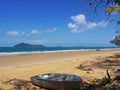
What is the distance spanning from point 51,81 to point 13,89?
1.48 meters

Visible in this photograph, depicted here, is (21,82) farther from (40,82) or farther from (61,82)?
(61,82)

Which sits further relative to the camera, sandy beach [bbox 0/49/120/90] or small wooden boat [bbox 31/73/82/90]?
sandy beach [bbox 0/49/120/90]

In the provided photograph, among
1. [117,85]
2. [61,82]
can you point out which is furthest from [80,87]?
[117,85]

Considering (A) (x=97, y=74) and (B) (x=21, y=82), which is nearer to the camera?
(B) (x=21, y=82)

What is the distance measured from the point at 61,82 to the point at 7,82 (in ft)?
8.05

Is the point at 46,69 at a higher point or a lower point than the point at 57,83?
higher

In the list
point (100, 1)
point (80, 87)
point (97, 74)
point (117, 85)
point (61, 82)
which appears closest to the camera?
point (100, 1)

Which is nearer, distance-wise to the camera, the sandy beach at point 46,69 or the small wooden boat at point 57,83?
the small wooden boat at point 57,83

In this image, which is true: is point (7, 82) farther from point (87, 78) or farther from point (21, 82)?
point (87, 78)

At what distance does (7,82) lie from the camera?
37.6 ft

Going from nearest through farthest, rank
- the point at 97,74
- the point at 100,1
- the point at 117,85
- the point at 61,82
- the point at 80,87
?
the point at 100,1, the point at 117,85, the point at 61,82, the point at 80,87, the point at 97,74

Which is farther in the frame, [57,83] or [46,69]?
[46,69]

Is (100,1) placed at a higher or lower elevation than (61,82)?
higher

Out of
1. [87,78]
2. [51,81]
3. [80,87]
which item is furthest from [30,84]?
[87,78]
